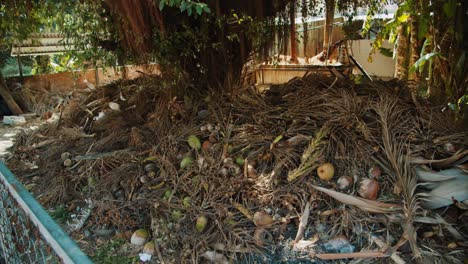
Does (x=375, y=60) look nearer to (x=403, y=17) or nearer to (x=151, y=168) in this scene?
(x=403, y=17)

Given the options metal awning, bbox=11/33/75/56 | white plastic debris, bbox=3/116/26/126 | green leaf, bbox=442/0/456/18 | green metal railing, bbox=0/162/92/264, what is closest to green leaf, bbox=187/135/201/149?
green metal railing, bbox=0/162/92/264

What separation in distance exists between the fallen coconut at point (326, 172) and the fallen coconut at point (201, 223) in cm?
94

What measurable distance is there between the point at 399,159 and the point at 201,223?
1.55 meters

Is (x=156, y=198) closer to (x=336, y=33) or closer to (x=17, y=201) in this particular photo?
(x=17, y=201)

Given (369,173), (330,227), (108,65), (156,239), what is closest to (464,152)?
(369,173)

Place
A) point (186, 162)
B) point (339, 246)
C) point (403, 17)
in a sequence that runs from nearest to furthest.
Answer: point (339, 246) < point (186, 162) < point (403, 17)

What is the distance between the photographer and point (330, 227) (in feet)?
8.41

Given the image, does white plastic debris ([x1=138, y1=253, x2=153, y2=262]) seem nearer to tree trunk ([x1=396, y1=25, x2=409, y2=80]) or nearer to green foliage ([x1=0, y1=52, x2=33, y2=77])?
tree trunk ([x1=396, y1=25, x2=409, y2=80])

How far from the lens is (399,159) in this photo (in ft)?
8.80

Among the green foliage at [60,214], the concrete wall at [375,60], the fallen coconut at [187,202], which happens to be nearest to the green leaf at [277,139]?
the fallen coconut at [187,202]

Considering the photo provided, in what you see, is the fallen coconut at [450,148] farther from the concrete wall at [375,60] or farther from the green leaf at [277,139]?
the concrete wall at [375,60]

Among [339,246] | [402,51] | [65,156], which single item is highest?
[402,51]

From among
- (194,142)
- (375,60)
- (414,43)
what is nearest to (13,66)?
(194,142)

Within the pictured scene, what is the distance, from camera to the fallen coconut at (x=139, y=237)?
2789mm
